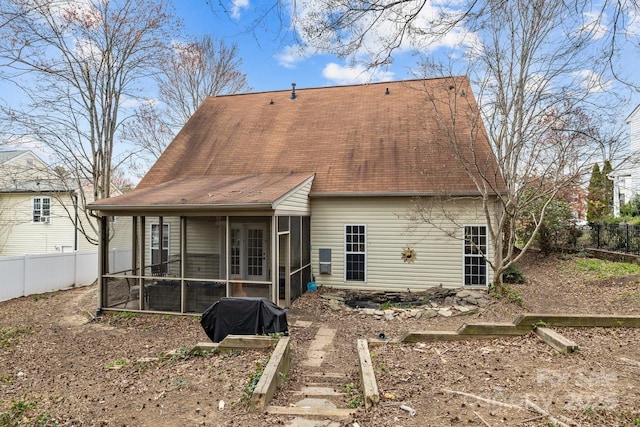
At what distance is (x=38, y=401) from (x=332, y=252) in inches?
346

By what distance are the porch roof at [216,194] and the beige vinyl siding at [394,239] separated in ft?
5.94

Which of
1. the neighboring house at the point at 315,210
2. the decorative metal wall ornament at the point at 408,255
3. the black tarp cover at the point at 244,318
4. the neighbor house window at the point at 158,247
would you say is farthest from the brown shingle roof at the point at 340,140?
the black tarp cover at the point at 244,318

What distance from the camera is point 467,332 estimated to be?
22.1 ft

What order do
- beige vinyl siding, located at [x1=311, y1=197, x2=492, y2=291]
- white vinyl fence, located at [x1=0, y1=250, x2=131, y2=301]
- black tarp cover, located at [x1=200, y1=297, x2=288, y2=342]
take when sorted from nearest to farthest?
black tarp cover, located at [x1=200, y1=297, x2=288, y2=342], beige vinyl siding, located at [x1=311, y1=197, x2=492, y2=291], white vinyl fence, located at [x1=0, y1=250, x2=131, y2=301]

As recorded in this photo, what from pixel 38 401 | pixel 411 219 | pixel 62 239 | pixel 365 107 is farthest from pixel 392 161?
pixel 62 239

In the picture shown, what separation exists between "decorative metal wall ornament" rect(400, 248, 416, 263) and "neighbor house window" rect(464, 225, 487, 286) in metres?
1.59

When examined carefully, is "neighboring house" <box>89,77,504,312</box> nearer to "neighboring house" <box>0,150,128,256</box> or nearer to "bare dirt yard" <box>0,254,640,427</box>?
"bare dirt yard" <box>0,254,640,427</box>

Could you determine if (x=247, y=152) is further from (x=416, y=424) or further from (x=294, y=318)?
(x=416, y=424)

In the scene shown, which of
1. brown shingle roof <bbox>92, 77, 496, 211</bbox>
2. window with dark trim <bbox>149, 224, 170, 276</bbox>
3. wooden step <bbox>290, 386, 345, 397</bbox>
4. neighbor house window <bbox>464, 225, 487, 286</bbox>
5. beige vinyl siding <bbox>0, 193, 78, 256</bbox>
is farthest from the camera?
beige vinyl siding <bbox>0, 193, 78, 256</bbox>

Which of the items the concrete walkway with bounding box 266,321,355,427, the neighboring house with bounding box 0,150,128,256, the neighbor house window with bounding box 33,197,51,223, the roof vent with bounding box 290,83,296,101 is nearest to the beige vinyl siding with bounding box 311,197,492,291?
the concrete walkway with bounding box 266,321,355,427

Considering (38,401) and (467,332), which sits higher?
(467,332)

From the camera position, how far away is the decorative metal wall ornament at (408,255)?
12.3 meters

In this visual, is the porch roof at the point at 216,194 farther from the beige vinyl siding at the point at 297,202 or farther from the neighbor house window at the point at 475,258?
the neighbor house window at the point at 475,258

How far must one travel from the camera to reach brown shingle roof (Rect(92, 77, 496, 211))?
1242cm
